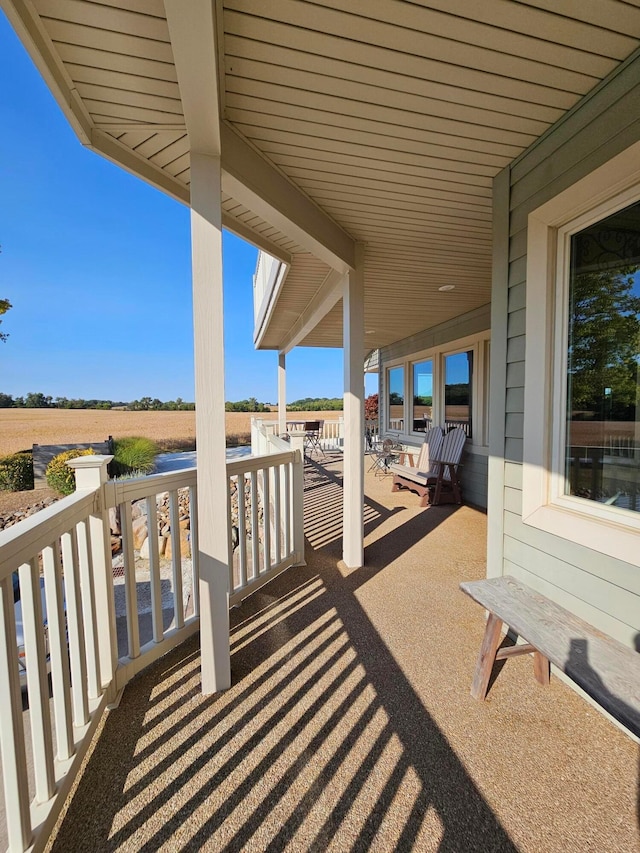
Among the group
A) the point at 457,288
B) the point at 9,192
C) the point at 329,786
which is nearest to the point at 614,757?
the point at 329,786

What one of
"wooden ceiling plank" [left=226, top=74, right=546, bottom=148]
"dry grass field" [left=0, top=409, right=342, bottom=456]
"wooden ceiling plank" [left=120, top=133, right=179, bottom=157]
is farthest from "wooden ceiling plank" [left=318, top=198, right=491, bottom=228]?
"dry grass field" [left=0, top=409, right=342, bottom=456]

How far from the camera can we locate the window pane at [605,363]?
1.72 m

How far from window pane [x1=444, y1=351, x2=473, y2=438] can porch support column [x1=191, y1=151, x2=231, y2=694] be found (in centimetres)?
437

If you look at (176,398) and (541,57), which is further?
(176,398)

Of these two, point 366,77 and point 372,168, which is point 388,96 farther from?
point 372,168

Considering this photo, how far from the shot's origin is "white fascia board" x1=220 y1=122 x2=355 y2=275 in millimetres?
1822

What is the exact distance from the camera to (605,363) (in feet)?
6.03

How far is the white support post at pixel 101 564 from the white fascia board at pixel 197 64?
1.45 m

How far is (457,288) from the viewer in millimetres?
4156

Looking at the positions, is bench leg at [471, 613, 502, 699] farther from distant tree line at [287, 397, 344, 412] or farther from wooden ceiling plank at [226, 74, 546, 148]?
distant tree line at [287, 397, 344, 412]

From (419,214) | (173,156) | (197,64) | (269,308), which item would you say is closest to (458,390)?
(269,308)

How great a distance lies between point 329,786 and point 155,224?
75.3 feet

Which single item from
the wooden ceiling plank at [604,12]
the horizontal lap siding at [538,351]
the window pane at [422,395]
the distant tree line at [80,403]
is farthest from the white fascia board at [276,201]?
the distant tree line at [80,403]

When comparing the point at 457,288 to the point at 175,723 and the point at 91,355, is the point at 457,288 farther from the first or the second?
the point at 91,355
